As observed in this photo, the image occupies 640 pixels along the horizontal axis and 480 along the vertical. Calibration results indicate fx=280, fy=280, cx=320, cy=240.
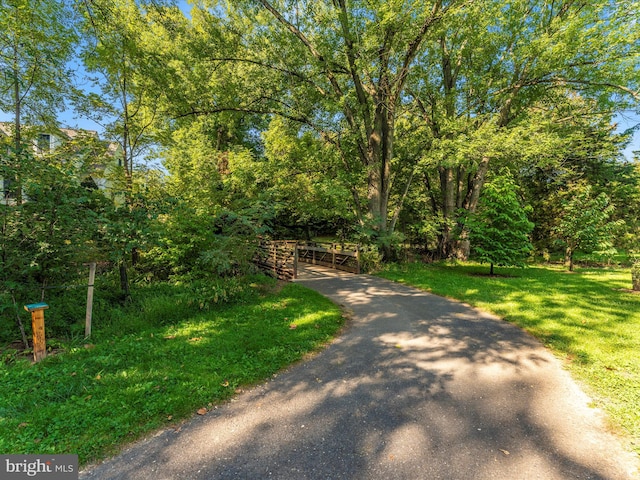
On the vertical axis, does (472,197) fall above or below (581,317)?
above

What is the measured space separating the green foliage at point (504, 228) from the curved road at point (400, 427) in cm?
635

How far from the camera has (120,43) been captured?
702 centimetres

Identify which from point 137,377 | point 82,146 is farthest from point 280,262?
point 137,377

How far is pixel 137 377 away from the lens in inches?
122

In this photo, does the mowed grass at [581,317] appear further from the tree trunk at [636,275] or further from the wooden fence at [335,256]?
the wooden fence at [335,256]

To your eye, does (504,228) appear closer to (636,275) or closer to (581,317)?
(636,275)

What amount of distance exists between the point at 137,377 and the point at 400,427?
9.22 ft

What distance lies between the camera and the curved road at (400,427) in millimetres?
1995

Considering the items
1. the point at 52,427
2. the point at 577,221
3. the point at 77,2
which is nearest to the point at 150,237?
the point at 52,427

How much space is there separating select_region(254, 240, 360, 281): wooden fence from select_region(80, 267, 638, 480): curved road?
528 centimetres

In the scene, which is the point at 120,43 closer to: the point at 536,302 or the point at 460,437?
the point at 460,437

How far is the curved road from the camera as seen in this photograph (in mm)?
1995

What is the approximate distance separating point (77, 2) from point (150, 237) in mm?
5154

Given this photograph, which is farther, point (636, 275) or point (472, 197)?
point (472, 197)
